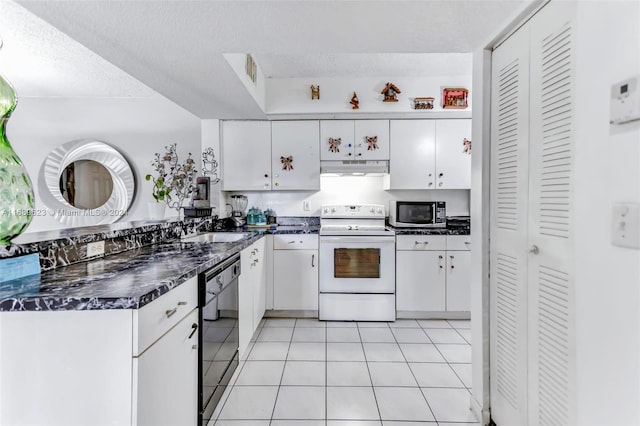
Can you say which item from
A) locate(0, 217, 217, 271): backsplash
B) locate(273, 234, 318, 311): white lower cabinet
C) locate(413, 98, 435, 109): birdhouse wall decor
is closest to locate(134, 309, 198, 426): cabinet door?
locate(0, 217, 217, 271): backsplash

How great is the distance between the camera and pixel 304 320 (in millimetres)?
3254

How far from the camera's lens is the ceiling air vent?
2572mm

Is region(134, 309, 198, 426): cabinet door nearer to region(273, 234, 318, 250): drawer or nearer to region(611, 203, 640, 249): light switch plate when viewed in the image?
region(611, 203, 640, 249): light switch plate

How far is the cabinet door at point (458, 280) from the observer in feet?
10.5

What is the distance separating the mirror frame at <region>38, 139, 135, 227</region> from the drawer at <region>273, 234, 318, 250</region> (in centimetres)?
Answer: 185

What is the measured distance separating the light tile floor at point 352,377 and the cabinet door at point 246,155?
1.48 metres

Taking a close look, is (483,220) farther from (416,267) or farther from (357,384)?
(416,267)

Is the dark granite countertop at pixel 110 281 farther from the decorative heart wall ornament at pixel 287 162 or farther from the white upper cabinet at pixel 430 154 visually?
the white upper cabinet at pixel 430 154

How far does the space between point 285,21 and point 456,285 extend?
8.87ft

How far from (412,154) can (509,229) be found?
6.59 feet

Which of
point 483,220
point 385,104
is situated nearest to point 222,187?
point 385,104

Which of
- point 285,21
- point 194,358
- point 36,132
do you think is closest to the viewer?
point 194,358

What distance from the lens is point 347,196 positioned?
3801 millimetres

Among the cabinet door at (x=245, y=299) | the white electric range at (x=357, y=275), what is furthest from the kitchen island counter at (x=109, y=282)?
the white electric range at (x=357, y=275)
